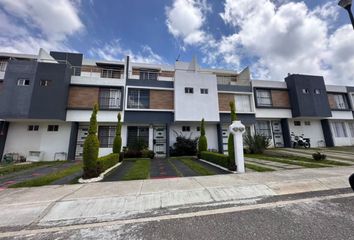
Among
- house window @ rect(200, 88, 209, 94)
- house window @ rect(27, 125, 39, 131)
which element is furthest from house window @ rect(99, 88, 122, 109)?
house window @ rect(200, 88, 209, 94)

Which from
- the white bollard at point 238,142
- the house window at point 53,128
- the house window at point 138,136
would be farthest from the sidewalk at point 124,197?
the house window at point 53,128

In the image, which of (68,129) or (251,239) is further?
(68,129)

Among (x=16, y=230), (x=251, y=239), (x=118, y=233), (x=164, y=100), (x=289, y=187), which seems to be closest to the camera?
(x=251, y=239)

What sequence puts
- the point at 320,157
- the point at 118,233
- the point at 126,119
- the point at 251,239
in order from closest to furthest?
the point at 251,239
the point at 118,233
the point at 320,157
the point at 126,119

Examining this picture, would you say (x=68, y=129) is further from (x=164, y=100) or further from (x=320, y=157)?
(x=320, y=157)

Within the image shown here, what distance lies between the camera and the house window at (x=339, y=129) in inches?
809

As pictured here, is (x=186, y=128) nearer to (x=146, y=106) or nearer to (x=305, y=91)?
(x=146, y=106)

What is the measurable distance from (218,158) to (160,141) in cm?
821

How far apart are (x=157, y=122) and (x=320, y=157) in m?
12.2

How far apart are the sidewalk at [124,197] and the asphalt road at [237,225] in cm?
42

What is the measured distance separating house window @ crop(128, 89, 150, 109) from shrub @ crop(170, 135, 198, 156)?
4.76m

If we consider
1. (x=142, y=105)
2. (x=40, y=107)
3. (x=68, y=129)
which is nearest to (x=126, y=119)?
(x=142, y=105)

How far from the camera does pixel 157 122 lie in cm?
1575

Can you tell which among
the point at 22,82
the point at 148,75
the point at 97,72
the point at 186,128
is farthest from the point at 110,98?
the point at 186,128
